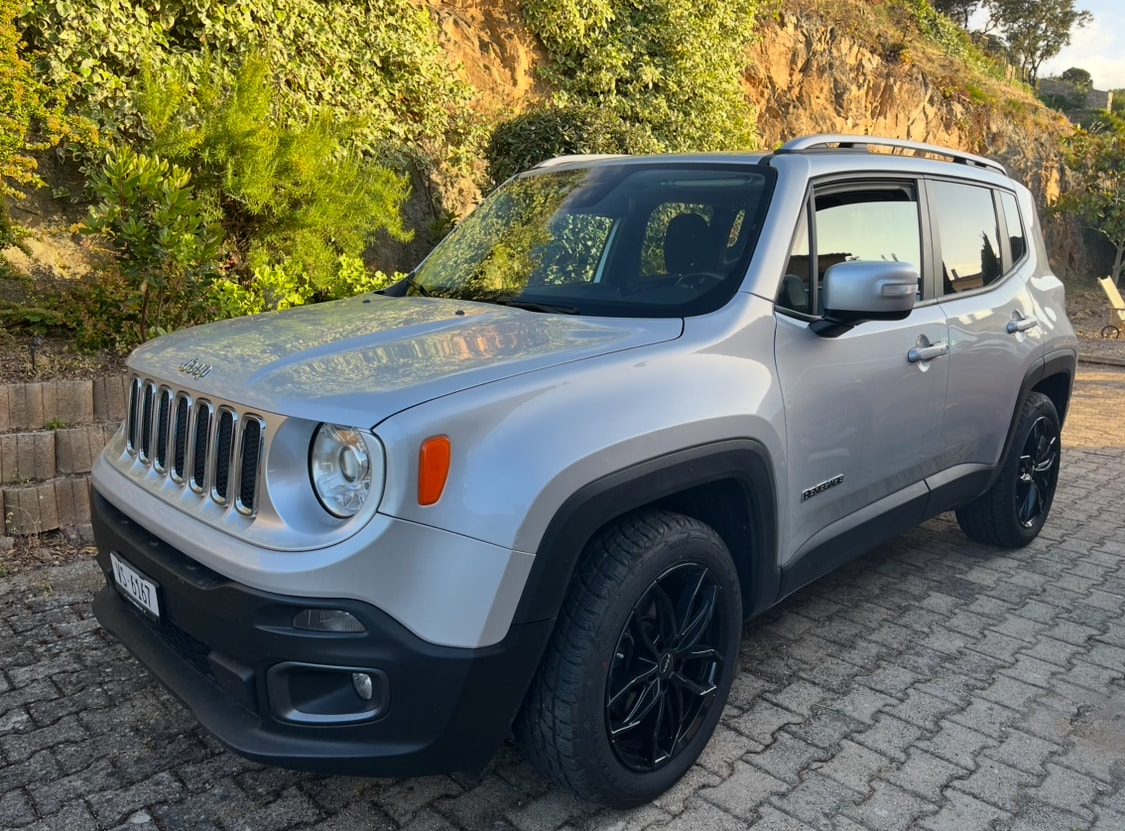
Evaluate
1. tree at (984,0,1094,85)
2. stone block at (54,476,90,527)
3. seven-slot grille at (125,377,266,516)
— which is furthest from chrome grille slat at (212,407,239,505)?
tree at (984,0,1094,85)

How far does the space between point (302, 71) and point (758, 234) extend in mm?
5986

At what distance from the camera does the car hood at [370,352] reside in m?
2.21

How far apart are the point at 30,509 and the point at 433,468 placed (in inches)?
126

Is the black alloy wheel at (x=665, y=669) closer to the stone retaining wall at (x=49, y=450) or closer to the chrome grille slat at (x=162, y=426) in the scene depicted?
the chrome grille slat at (x=162, y=426)

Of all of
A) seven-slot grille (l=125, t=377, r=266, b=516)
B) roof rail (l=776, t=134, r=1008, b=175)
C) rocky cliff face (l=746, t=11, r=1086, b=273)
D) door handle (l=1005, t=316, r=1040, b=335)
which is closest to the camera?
seven-slot grille (l=125, t=377, r=266, b=516)

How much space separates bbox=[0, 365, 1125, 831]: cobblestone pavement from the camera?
2.60m

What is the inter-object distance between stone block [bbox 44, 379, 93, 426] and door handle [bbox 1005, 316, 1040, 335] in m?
4.50

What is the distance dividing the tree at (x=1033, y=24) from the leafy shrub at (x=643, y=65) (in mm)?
37247

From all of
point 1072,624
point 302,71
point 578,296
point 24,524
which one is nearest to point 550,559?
point 578,296

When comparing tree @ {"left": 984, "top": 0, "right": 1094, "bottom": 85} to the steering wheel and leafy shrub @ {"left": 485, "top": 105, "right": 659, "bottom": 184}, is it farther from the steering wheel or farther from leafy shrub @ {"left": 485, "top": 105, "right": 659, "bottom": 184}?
the steering wheel

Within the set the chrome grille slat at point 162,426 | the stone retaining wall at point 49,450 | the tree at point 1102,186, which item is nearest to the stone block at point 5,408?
the stone retaining wall at point 49,450

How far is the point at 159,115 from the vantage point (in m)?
5.79

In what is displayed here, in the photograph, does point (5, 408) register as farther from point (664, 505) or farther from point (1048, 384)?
point (1048, 384)

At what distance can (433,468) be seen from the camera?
2086mm
